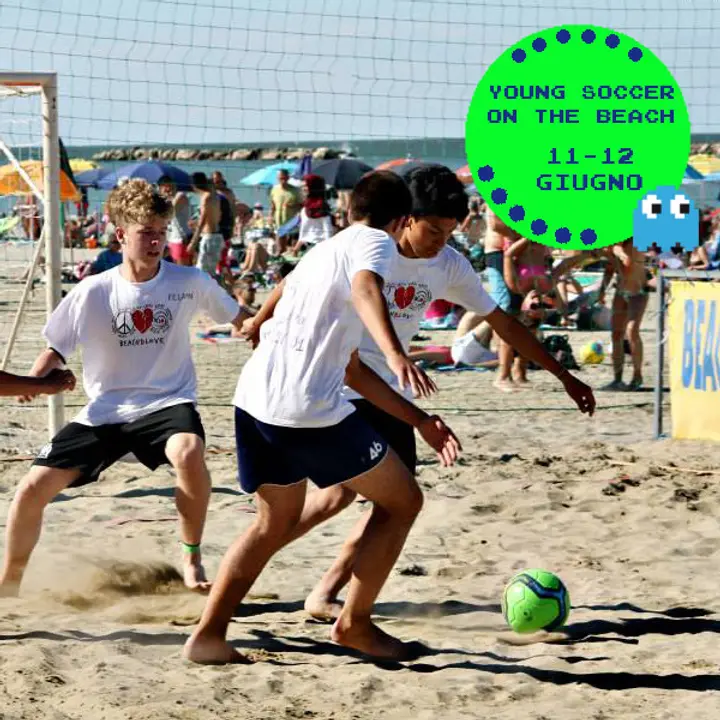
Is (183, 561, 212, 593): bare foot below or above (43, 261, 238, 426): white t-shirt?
below

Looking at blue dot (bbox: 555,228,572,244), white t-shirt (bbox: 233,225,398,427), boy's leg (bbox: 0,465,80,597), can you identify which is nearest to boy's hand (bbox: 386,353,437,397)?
white t-shirt (bbox: 233,225,398,427)

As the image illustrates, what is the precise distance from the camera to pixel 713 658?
443cm

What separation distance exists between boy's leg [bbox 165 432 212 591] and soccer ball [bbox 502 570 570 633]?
3.89 feet

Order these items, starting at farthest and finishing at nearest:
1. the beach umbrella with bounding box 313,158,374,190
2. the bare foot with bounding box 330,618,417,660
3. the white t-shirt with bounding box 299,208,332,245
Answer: the beach umbrella with bounding box 313,158,374,190 → the white t-shirt with bounding box 299,208,332,245 → the bare foot with bounding box 330,618,417,660

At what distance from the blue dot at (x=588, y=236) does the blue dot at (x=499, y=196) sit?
0.64 m

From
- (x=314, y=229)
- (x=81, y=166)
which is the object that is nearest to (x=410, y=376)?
(x=314, y=229)

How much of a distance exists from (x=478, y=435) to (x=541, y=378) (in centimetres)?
282

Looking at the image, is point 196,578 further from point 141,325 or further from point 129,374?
point 141,325

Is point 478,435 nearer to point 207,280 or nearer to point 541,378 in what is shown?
point 541,378

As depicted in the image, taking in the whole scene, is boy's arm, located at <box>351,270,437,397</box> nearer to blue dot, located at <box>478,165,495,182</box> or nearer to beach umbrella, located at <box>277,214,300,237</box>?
blue dot, located at <box>478,165,495,182</box>

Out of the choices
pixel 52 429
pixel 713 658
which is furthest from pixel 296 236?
pixel 713 658

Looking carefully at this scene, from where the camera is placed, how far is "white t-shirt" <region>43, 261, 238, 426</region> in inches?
197

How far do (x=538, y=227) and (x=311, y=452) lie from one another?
6.30 meters

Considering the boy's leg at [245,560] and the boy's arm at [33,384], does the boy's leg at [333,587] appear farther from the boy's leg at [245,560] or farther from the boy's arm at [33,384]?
the boy's arm at [33,384]
